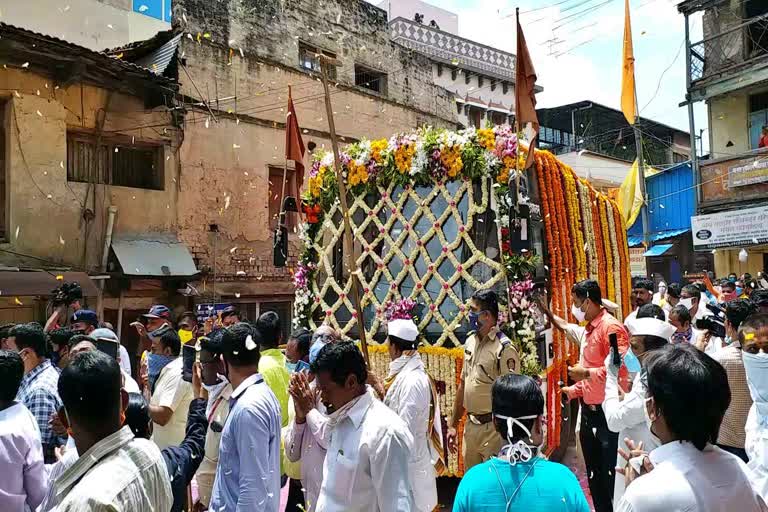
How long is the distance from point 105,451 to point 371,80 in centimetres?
1682

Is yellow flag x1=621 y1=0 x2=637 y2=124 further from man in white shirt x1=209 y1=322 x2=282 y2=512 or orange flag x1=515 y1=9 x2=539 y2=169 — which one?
man in white shirt x1=209 y1=322 x2=282 y2=512

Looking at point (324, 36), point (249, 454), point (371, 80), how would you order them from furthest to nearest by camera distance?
point (371, 80) → point (324, 36) → point (249, 454)

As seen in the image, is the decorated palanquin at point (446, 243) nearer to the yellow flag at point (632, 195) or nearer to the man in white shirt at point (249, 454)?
the man in white shirt at point (249, 454)

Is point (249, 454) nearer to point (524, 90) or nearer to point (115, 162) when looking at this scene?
point (524, 90)

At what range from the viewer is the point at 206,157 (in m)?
13.9

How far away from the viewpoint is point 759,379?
3721mm

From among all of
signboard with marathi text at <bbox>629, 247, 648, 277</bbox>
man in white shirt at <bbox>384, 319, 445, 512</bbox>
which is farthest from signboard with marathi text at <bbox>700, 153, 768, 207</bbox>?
man in white shirt at <bbox>384, 319, 445, 512</bbox>

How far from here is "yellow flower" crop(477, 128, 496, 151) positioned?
6.37 m

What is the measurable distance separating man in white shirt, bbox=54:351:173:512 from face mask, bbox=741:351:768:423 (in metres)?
3.29

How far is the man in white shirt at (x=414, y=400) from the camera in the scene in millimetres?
4602

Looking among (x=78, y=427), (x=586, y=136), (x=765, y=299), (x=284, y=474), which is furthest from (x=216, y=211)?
(x=586, y=136)

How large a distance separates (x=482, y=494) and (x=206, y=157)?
41.6ft

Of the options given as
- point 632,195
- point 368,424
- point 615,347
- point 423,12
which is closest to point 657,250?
point 632,195

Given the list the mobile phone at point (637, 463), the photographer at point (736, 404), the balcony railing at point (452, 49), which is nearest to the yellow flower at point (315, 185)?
the photographer at point (736, 404)
